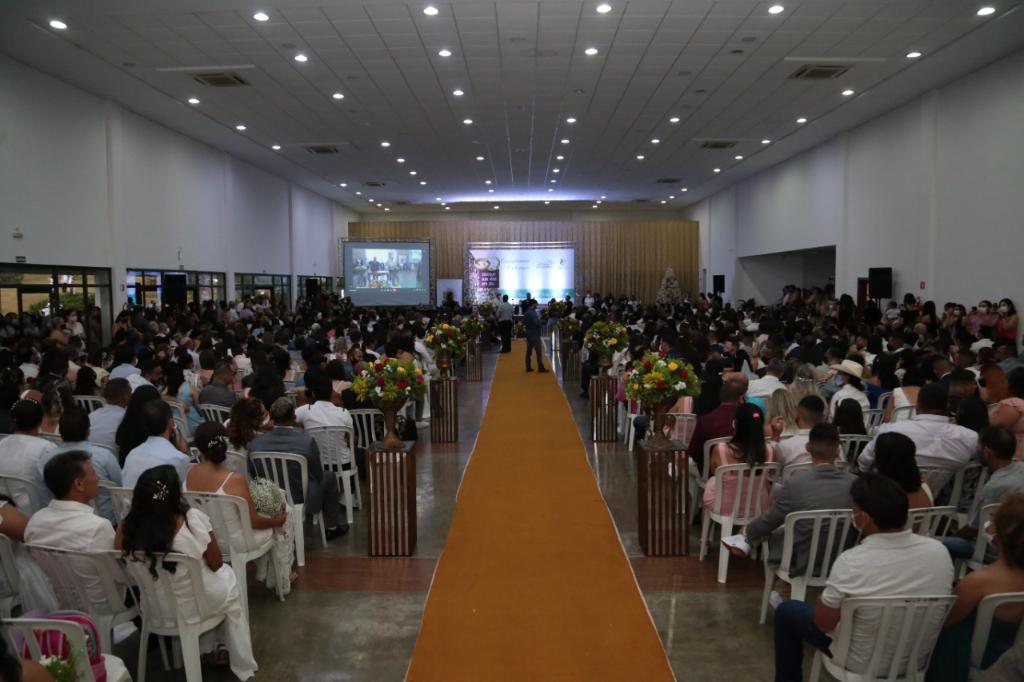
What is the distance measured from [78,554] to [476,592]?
2.38m

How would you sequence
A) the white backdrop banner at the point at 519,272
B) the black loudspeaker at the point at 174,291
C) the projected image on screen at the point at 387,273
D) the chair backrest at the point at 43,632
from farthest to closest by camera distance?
1. the white backdrop banner at the point at 519,272
2. the projected image on screen at the point at 387,273
3. the black loudspeaker at the point at 174,291
4. the chair backrest at the point at 43,632

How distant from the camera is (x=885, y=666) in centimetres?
298

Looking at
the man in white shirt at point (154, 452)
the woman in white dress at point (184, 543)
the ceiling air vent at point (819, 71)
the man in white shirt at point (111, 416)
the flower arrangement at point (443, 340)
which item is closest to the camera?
the woman in white dress at point (184, 543)

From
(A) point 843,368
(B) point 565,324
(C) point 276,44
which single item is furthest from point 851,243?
(C) point 276,44

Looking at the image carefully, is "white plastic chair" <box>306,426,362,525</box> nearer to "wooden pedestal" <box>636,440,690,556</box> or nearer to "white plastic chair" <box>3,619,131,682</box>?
"wooden pedestal" <box>636,440,690,556</box>

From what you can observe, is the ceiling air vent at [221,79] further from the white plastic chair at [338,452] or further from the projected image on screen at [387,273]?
the projected image on screen at [387,273]

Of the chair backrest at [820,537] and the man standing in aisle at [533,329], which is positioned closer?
the chair backrest at [820,537]

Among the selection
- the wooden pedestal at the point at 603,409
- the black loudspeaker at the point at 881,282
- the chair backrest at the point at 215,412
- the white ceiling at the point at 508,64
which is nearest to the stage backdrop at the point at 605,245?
the white ceiling at the point at 508,64

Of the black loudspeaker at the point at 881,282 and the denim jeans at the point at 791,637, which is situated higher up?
the black loudspeaker at the point at 881,282

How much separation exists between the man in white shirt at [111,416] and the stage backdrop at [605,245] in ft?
95.1

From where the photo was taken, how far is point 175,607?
354 cm

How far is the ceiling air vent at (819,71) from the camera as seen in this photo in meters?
13.0

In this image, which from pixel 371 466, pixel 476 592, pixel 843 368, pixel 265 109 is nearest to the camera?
pixel 476 592

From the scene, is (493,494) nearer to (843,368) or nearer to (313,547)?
(313,547)
